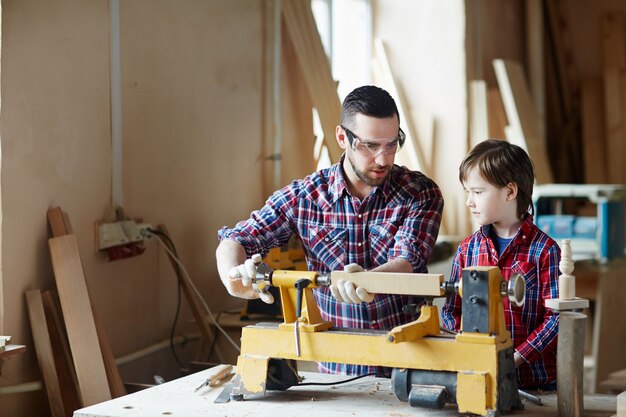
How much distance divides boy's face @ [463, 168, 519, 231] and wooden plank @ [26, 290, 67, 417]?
1.46 meters

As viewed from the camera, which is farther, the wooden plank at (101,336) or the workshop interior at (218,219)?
the wooden plank at (101,336)

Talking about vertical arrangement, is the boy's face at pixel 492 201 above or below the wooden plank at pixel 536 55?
below

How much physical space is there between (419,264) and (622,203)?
3.32 m

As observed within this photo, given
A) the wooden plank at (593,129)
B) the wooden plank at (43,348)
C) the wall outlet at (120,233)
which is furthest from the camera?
the wooden plank at (593,129)

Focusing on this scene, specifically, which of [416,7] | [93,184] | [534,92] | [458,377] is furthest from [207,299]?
[534,92]

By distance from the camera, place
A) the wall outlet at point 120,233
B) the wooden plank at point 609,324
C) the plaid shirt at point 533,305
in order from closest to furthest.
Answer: the plaid shirt at point 533,305 → the wall outlet at point 120,233 → the wooden plank at point 609,324

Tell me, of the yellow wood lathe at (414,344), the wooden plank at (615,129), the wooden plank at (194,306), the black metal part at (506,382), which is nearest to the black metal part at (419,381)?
Result: the yellow wood lathe at (414,344)

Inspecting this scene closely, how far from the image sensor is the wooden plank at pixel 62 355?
3.11 meters

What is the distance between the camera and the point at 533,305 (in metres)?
2.34

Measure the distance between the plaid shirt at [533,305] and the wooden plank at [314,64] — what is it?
2.25 meters

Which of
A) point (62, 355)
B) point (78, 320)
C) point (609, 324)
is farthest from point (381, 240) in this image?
point (609, 324)

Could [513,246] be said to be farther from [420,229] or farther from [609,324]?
[609,324]

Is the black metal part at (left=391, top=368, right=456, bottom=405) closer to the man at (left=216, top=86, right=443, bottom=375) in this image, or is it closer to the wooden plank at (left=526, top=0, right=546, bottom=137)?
the man at (left=216, top=86, right=443, bottom=375)

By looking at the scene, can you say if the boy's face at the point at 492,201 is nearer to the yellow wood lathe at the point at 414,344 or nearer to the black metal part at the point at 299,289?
the yellow wood lathe at the point at 414,344
